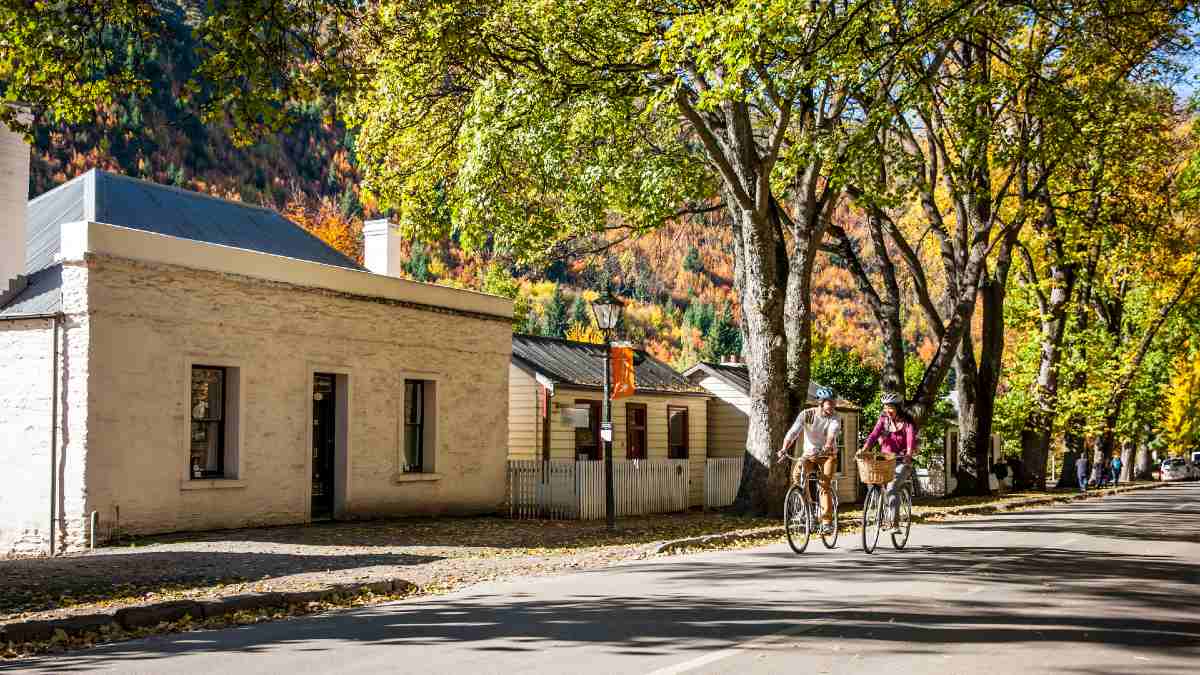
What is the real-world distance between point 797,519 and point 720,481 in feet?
49.9

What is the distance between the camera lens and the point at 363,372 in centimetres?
2211

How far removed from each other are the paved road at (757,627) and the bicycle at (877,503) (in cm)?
95

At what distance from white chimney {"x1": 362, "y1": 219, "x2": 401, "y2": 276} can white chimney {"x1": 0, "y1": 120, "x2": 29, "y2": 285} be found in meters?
8.99

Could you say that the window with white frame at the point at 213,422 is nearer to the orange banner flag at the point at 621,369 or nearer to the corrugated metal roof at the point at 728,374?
the orange banner flag at the point at 621,369

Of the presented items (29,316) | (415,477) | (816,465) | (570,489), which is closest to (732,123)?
(570,489)

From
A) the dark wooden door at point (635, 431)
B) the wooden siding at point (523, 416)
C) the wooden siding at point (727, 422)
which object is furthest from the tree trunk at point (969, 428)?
the wooden siding at point (523, 416)

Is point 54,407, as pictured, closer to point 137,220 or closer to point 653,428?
point 137,220

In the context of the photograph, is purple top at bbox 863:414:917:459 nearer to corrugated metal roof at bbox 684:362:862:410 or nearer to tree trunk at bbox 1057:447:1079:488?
corrugated metal roof at bbox 684:362:862:410

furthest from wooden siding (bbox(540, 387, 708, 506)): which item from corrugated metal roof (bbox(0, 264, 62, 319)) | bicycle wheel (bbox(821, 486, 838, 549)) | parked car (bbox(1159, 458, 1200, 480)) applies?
parked car (bbox(1159, 458, 1200, 480))

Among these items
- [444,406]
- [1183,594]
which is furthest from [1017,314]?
[1183,594]

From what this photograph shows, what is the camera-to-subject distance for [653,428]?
32.2m

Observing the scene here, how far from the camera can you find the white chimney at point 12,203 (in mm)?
18406

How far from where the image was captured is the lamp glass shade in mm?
20828

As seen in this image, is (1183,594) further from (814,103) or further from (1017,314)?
(1017,314)
